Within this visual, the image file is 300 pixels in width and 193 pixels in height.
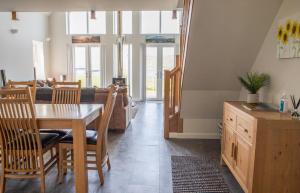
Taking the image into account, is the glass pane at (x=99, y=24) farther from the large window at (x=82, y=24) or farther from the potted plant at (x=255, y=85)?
the potted plant at (x=255, y=85)

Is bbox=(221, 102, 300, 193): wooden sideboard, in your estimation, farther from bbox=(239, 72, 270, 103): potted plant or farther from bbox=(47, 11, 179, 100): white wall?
bbox=(47, 11, 179, 100): white wall

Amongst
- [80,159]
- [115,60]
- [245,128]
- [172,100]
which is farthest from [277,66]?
[115,60]

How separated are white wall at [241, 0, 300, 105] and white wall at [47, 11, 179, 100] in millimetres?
6014

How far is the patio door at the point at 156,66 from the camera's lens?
900cm

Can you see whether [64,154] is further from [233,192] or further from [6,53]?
[6,53]

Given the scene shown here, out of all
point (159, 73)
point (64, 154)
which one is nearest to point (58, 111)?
point (64, 154)

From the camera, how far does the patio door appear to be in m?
9.00

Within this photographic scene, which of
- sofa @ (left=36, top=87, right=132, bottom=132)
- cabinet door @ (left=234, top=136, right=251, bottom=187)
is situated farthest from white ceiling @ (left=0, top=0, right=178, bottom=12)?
cabinet door @ (left=234, top=136, right=251, bottom=187)

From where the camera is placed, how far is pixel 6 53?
6871mm

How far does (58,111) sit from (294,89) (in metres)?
2.49

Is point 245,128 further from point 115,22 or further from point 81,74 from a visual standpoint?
point 81,74

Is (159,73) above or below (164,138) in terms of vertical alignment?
above

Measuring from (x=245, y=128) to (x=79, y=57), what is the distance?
8315 mm

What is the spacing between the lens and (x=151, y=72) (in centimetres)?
916
